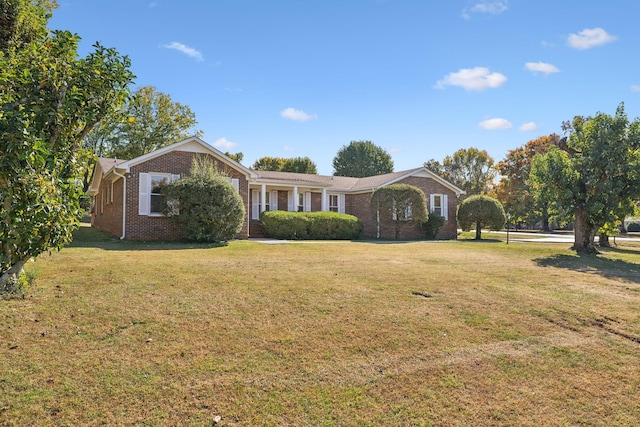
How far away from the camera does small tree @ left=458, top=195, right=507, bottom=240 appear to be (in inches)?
925

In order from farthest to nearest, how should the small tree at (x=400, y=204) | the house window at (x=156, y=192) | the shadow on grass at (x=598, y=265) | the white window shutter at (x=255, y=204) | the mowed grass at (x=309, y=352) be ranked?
the small tree at (x=400, y=204) < the white window shutter at (x=255, y=204) < the house window at (x=156, y=192) < the shadow on grass at (x=598, y=265) < the mowed grass at (x=309, y=352)

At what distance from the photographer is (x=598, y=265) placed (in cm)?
1153

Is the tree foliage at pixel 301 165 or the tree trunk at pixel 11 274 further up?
the tree foliage at pixel 301 165

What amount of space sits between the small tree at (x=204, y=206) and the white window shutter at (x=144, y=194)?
4.12ft

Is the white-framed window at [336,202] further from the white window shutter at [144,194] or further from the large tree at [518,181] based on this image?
the large tree at [518,181]

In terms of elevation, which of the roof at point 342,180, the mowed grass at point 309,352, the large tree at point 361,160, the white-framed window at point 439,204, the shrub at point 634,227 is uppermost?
the large tree at point 361,160

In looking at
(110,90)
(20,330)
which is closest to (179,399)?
(20,330)

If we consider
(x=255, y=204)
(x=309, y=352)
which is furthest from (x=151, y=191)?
(x=309, y=352)

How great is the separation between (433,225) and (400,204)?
302 centimetres

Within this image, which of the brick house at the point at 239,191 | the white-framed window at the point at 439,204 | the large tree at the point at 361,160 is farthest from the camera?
the large tree at the point at 361,160

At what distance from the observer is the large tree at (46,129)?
478 cm

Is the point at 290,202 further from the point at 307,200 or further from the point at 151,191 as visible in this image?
the point at 151,191

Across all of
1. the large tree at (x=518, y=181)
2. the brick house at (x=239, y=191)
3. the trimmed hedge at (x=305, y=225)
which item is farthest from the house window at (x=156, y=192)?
the large tree at (x=518, y=181)

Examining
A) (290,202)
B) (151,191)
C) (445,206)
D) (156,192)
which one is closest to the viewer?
(151,191)
